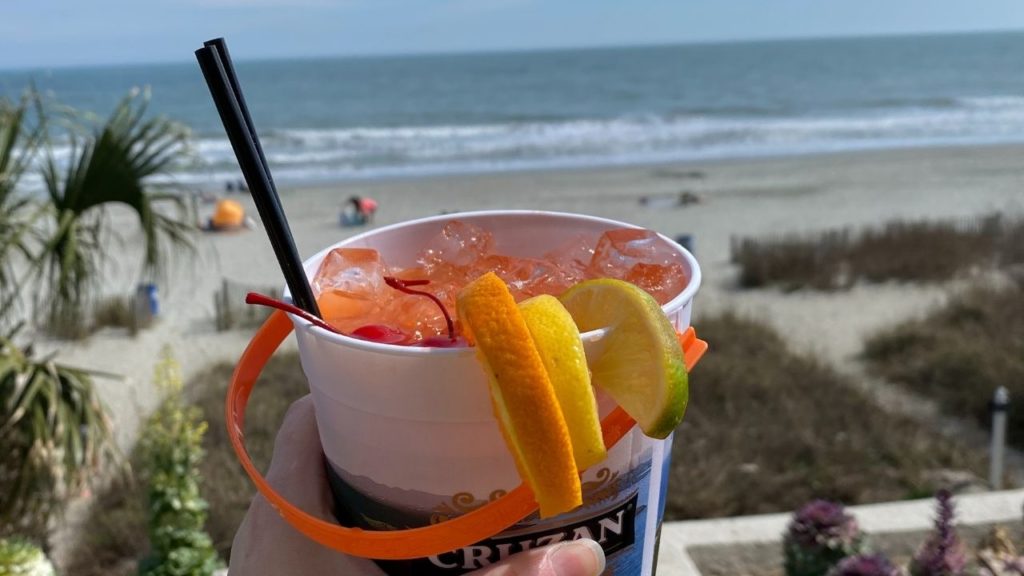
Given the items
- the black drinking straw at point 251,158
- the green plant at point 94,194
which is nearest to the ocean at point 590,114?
the green plant at point 94,194

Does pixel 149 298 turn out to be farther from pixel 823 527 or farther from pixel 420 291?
pixel 420 291

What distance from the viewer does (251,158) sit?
3.73 ft

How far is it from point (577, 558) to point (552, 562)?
4 centimetres

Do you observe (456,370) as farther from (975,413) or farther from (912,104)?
(912,104)

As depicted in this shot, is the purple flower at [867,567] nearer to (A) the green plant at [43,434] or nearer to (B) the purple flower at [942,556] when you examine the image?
(B) the purple flower at [942,556]

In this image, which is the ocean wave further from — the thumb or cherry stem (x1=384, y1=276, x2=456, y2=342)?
the thumb

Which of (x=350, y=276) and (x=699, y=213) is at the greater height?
(x=350, y=276)

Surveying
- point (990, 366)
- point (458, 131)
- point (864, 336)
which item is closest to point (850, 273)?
point (864, 336)

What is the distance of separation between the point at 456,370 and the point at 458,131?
34.0 meters

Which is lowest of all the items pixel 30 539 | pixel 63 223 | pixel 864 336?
pixel 864 336

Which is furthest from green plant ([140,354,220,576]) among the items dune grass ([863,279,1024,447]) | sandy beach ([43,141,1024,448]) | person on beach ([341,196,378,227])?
person on beach ([341,196,378,227])

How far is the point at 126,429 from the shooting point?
24.4 ft

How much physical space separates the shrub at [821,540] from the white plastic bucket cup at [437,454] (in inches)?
86.2

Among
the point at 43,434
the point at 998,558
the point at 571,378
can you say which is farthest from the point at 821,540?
the point at 43,434
